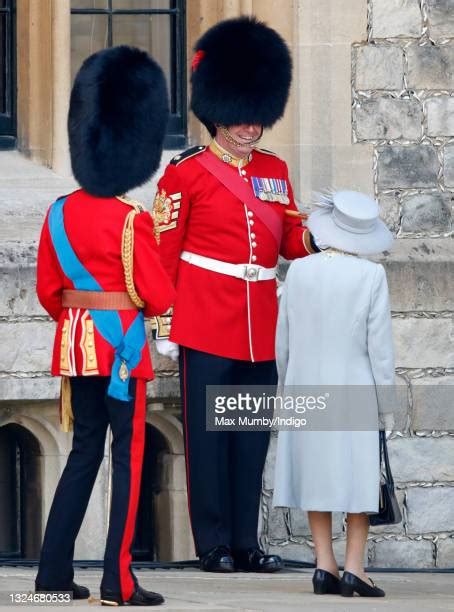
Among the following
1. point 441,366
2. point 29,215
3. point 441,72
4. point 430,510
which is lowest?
point 430,510

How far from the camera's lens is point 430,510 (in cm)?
704

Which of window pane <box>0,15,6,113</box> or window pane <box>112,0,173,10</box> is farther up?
window pane <box>112,0,173,10</box>

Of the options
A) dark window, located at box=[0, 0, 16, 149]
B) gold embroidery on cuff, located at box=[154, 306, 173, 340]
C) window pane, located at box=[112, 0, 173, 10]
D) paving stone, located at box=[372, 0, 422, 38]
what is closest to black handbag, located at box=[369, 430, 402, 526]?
gold embroidery on cuff, located at box=[154, 306, 173, 340]

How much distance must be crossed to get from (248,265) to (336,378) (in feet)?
3.10

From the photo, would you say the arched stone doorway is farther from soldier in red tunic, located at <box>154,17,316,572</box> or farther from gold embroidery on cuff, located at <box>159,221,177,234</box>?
gold embroidery on cuff, located at <box>159,221,177,234</box>

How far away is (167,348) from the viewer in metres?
6.51

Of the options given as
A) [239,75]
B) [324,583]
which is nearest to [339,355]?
[324,583]

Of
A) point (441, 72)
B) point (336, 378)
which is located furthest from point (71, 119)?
point (441, 72)

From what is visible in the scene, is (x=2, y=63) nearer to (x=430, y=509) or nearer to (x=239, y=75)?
(x=239, y=75)

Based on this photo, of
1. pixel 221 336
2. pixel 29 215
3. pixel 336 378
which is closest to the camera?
pixel 336 378

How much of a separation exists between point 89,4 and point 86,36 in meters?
0.13

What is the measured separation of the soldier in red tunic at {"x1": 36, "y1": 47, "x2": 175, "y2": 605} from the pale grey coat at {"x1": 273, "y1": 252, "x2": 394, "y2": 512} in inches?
22.8

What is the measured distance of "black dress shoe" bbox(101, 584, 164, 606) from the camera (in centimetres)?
513

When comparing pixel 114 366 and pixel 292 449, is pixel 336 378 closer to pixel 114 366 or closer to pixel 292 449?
Answer: pixel 292 449
